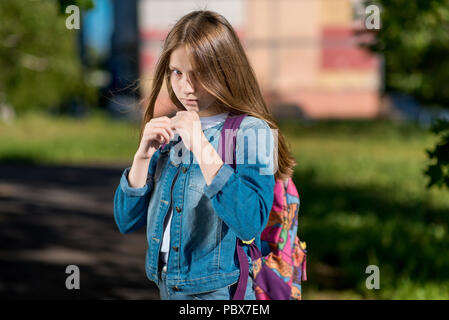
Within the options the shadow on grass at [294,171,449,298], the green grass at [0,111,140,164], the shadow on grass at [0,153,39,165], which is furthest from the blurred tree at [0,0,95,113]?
the shadow on grass at [294,171,449,298]

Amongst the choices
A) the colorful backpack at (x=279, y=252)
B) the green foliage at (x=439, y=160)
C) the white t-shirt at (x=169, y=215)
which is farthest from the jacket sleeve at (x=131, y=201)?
the green foliage at (x=439, y=160)

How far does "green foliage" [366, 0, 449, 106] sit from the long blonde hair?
2.82 metres

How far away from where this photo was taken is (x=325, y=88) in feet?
104

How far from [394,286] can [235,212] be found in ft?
11.1

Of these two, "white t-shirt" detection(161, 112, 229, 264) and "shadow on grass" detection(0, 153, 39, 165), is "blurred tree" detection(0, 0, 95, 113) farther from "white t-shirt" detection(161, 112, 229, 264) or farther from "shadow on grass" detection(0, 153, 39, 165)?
"white t-shirt" detection(161, 112, 229, 264)

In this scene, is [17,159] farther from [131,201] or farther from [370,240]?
[131,201]

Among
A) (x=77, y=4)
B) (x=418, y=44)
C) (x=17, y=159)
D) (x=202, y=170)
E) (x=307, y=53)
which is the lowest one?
(x=17, y=159)

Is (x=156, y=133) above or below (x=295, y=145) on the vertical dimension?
above

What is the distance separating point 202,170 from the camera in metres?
1.65

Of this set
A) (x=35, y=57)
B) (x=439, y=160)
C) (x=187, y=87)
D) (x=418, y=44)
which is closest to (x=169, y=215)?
(x=187, y=87)

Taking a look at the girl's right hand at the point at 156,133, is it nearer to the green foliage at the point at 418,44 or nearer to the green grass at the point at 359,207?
the green grass at the point at 359,207

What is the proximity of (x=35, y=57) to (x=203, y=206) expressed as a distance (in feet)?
74.3

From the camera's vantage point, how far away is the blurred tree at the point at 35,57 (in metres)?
21.2
